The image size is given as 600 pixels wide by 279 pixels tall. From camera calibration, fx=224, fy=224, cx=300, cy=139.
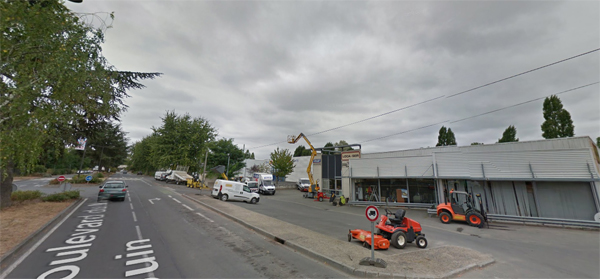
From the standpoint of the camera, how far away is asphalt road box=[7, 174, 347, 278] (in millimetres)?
5324

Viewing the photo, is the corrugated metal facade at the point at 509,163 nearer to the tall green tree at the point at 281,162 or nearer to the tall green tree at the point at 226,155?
the tall green tree at the point at 281,162

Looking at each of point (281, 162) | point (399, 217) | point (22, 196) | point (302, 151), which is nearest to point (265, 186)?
point (281, 162)

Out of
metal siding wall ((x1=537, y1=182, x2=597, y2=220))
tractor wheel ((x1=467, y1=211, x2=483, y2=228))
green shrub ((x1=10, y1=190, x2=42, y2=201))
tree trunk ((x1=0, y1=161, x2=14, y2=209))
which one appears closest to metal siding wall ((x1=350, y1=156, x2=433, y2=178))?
tractor wheel ((x1=467, y1=211, x2=483, y2=228))

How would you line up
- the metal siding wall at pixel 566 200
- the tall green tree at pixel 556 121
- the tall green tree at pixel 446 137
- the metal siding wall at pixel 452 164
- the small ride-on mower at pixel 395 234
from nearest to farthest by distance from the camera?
the small ride-on mower at pixel 395 234, the metal siding wall at pixel 566 200, the metal siding wall at pixel 452 164, the tall green tree at pixel 556 121, the tall green tree at pixel 446 137

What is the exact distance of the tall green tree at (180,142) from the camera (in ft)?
121

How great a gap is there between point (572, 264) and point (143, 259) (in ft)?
42.2

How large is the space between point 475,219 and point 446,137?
46.9m

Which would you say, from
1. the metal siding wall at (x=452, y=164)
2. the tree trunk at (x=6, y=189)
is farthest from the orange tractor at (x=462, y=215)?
the tree trunk at (x=6, y=189)

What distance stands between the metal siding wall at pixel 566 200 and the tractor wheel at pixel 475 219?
523cm

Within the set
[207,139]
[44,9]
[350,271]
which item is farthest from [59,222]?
[207,139]

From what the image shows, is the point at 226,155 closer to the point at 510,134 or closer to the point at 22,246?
the point at 22,246

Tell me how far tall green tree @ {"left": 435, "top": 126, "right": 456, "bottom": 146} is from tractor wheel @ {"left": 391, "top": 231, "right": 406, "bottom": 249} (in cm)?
5241

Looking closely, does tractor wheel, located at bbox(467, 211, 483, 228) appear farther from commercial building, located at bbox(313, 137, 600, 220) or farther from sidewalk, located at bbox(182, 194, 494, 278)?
sidewalk, located at bbox(182, 194, 494, 278)

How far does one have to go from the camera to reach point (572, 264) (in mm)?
7070
